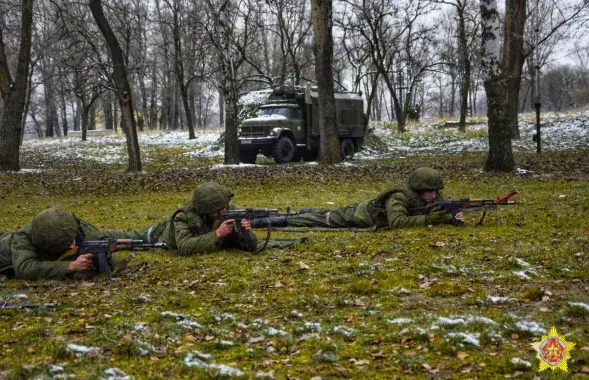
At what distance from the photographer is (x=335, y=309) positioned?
17.5ft

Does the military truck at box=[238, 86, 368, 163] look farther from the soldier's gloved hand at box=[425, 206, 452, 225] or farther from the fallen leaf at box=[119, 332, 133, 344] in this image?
the fallen leaf at box=[119, 332, 133, 344]

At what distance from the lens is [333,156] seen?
20938 millimetres

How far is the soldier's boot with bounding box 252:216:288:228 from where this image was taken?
9406 millimetres

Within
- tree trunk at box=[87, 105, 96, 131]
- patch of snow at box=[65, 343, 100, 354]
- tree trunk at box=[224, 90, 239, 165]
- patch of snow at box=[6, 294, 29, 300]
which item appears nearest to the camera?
patch of snow at box=[65, 343, 100, 354]

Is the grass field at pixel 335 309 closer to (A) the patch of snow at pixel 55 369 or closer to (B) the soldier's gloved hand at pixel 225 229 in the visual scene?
(A) the patch of snow at pixel 55 369

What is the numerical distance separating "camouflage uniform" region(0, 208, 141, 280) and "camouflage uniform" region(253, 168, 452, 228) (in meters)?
3.32

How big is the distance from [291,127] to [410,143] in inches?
448

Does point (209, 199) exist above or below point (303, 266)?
above

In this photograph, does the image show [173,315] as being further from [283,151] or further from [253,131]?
[253,131]

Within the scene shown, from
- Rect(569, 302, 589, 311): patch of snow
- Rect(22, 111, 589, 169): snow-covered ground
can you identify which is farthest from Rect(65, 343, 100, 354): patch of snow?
Rect(22, 111, 589, 169): snow-covered ground

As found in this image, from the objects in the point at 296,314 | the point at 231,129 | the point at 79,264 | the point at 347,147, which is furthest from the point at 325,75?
the point at 296,314

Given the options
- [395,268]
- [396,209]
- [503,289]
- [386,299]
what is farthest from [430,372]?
[396,209]

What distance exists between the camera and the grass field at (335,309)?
4074mm

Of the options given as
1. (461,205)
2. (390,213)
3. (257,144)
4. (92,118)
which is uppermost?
(92,118)
